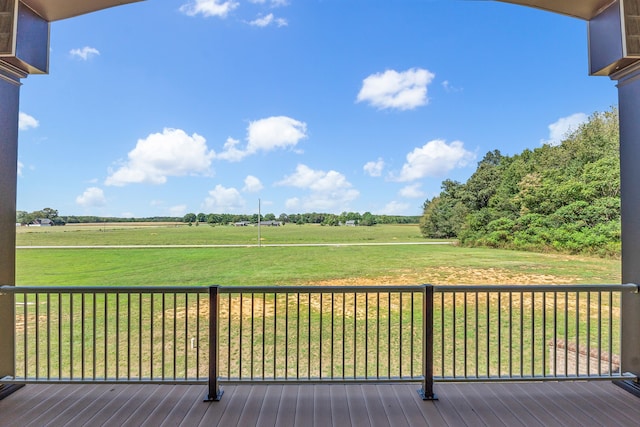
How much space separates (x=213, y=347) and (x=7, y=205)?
6.90 feet

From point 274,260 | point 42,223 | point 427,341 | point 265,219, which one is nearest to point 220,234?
point 265,219

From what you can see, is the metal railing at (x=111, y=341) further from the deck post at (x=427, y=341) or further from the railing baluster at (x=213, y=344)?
the deck post at (x=427, y=341)

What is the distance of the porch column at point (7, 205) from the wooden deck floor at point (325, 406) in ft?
1.40

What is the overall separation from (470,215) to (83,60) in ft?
37.4

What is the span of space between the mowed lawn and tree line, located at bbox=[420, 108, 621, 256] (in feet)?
1.33

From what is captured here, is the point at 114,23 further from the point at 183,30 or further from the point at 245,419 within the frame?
the point at 245,419

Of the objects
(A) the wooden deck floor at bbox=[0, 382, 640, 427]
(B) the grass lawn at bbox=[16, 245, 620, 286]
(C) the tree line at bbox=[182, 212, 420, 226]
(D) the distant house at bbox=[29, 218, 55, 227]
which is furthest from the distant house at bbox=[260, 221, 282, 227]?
(A) the wooden deck floor at bbox=[0, 382, 640, 427]

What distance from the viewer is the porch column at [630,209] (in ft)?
7.78

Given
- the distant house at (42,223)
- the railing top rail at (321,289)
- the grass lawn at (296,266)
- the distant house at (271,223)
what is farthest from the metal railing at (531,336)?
the distant house at (42,223)

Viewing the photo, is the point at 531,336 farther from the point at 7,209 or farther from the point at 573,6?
the point at 7,209

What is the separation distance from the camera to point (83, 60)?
7520 millimetres

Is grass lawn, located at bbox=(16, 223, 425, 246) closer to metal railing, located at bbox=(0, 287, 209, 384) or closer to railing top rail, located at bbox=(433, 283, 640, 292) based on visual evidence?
metal railing, located at bbox=(0, 287, 209, 384)

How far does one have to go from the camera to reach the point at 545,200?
7.40 metres

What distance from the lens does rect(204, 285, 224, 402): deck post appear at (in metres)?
2.26
